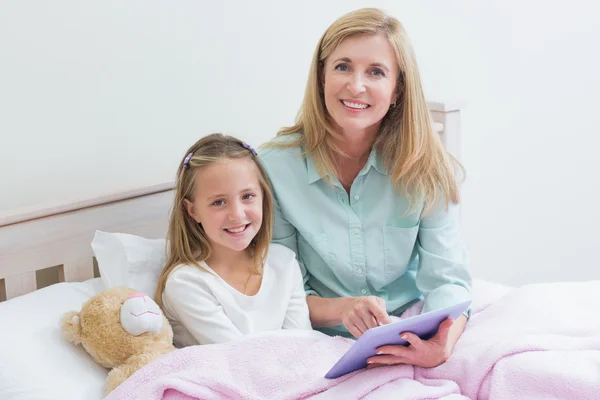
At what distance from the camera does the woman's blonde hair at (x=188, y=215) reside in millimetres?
1516

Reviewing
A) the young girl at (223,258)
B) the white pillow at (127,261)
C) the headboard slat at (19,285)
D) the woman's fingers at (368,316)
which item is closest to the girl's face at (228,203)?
the young girl at (223,258)

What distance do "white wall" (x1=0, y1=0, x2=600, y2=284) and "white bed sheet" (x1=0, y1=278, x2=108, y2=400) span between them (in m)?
0.26

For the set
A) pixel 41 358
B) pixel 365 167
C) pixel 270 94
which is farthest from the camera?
pixel 270 94

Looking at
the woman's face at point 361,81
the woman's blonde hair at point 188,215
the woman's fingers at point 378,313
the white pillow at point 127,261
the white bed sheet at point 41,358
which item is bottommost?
the white bed sheet at point 41,358

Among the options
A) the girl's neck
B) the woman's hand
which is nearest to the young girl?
the girl's neck

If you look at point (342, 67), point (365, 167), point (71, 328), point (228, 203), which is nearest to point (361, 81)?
point (342, 67)

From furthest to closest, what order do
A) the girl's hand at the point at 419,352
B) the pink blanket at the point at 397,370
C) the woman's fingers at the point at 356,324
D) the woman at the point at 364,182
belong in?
the woman at the point at 364,182
the woman's fingers at the point at 356,324
the girl's hand at the point at 419,352
the pink blanket at the point at 397,370

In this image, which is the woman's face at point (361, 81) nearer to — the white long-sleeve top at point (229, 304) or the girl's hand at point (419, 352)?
the white long-sleeve top at point (229, 304)

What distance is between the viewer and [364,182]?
167cm

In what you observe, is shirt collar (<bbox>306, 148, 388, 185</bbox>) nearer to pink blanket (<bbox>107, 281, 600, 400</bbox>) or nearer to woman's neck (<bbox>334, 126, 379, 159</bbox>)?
woman's neck (<bbox>334, 126, 379, 159</bbox>)

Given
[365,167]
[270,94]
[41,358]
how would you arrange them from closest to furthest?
[41,358] < [365,167] < [270,94]

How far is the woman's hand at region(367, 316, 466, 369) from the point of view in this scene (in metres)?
1.38

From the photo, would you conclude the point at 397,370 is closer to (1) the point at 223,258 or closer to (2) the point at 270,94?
(1) the point at 223,258

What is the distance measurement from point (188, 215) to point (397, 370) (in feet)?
1.56
